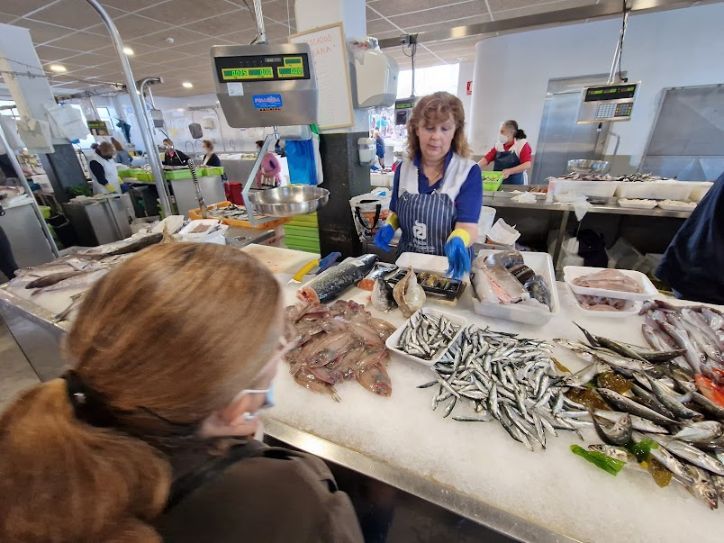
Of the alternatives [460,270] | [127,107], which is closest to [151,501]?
[460,270]

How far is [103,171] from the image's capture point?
662 cm

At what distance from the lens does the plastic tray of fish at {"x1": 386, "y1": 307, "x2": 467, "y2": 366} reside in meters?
1.21

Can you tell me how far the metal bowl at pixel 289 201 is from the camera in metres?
1.62

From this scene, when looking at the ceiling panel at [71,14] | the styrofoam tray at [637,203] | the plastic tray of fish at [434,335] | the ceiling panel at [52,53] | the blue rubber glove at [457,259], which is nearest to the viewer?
the plastic tray of fish at [434,335]

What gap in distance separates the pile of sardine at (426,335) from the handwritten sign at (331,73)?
1633mm

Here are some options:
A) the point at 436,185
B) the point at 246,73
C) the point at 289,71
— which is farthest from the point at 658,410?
the point at 246,73

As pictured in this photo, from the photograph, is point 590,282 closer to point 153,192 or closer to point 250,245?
point 250,245

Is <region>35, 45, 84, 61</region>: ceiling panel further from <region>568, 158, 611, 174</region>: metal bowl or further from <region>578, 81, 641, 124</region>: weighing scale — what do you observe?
<region>568, 158, 611, 174</region>: metal bowl

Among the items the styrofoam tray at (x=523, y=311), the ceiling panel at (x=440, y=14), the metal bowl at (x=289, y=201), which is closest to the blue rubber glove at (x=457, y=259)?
the styrofoam tray at (x=523, y=311)

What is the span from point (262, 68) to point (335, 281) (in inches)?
42.3

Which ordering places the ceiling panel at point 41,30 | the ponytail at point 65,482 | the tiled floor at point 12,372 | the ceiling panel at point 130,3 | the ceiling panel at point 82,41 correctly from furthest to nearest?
the ceiling panel at point 82,41, the ceiling panel at point 41,30, the ceiling panel at point 130,3, the tiled floor at point 12,372, the ponytail at point 65,482

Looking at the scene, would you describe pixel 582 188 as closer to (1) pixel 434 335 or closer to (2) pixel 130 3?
(1) pixel 434 335

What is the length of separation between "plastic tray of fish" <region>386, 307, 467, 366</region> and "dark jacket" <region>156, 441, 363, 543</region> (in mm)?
609

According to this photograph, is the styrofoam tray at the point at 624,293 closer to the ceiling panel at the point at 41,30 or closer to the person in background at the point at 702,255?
the person in background at the point at 702,255
